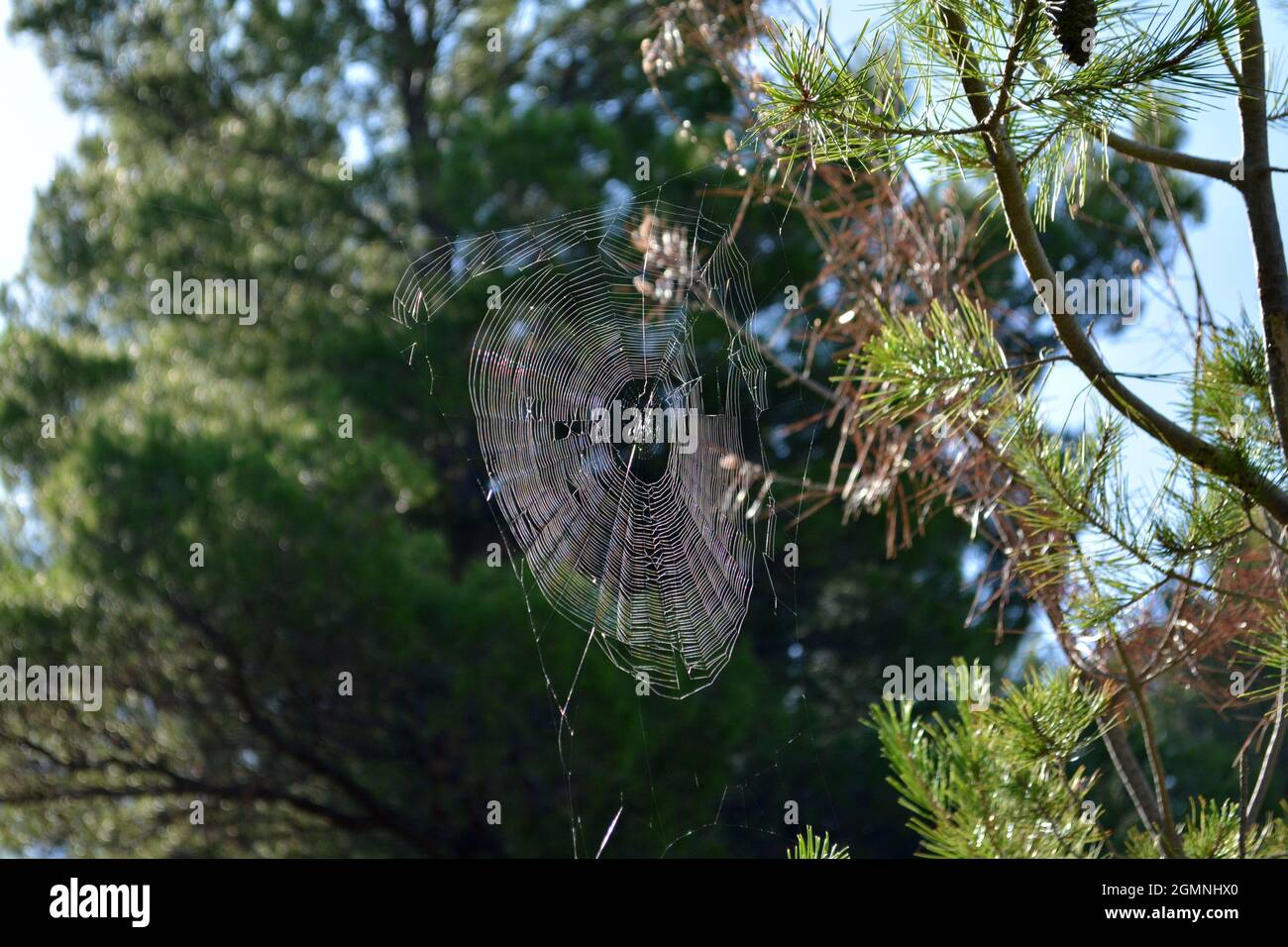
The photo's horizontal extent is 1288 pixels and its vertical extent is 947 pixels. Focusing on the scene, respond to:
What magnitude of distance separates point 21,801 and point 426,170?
4.16 metres

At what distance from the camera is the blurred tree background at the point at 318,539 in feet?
19.9

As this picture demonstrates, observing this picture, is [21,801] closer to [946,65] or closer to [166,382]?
[166,382]

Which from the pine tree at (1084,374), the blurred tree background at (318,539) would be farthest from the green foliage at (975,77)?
the blurred tree background at (318,539)

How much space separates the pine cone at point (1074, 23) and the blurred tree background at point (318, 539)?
3991mm

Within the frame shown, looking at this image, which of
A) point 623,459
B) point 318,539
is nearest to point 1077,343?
point 623,459

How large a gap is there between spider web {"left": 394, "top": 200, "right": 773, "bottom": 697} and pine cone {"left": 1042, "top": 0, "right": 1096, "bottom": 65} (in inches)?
30.0

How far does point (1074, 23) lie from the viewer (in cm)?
128

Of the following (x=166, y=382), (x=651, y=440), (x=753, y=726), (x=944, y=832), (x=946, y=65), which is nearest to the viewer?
(x=946, y=65)

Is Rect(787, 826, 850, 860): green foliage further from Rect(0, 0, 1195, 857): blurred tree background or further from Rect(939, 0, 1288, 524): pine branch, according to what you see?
Rect(0, 0, 1195, 857): blurred tree background

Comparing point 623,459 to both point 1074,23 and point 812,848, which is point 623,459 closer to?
point 812,848

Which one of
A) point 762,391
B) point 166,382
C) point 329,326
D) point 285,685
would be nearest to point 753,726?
point 285,685

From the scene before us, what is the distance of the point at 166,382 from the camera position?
7.11m
